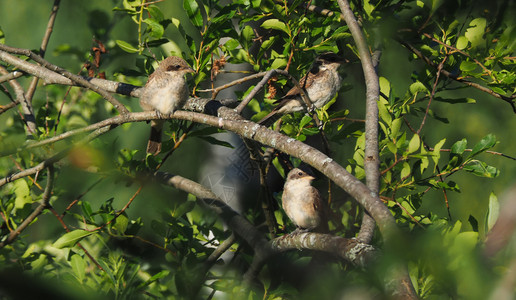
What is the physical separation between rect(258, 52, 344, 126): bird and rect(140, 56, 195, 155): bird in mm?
483

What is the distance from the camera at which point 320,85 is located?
3500mm

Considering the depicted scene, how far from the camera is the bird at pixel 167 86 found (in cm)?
278

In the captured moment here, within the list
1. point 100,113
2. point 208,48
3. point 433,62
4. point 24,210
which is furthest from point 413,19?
point 100,113

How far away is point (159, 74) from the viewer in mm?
2877

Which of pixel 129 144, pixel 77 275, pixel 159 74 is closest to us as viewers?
pixel 77 275

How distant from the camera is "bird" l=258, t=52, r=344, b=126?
9.95 ft

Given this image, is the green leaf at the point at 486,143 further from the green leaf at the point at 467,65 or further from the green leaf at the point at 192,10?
the green leaf at the point at 192,10

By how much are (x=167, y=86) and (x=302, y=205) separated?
984 millimetres

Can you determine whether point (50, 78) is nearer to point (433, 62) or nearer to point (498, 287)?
point (433, 62)

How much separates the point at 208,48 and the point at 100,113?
181cm

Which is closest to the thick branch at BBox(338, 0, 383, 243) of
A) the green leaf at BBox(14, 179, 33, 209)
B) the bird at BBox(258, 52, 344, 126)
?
the bird at BBox(258, 52, 344, 126)

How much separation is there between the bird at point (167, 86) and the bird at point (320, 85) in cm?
48

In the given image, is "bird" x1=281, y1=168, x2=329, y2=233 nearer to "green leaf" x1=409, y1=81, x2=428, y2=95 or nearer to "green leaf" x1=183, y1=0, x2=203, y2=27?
"green leaf" x1=409, y1=81, x2=428, y2=95

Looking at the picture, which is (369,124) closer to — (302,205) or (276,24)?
(276,24)
